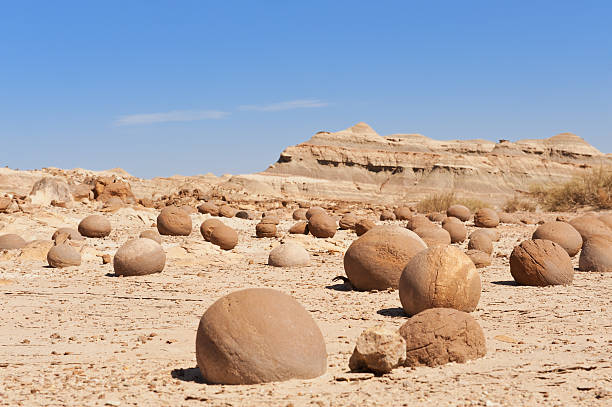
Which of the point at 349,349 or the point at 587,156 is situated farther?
the point at 587,156

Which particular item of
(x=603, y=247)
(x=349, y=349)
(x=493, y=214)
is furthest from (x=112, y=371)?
(x=493, y=214)

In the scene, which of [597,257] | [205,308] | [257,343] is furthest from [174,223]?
[257,343]

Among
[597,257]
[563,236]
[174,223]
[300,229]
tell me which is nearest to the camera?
[597,257]

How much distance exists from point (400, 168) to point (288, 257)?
42213 mm

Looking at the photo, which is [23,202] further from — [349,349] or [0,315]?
[349,349]

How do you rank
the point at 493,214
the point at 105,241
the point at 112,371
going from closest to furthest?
the point at 112,371 < the point at 105,241 < the point at 493,214

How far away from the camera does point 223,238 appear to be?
48.3ft

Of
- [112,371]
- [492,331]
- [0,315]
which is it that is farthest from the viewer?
→ [0,315]

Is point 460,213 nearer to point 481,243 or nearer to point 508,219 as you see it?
point 508,219

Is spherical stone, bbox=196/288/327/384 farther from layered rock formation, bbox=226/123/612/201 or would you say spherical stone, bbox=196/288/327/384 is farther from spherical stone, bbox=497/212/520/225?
layered rock formation, bbox=226/123/612/201

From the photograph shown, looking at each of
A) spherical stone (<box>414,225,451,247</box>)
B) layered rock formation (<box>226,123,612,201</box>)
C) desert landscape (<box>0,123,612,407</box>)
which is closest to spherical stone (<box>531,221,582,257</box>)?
desert landscape (<box>0,123,612,407</box>)

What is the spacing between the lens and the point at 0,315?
27.5ft

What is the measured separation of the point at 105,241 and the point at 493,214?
43.8ft

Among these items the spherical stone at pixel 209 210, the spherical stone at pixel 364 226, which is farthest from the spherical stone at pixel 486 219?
the spherical stone at pixel 209 210
